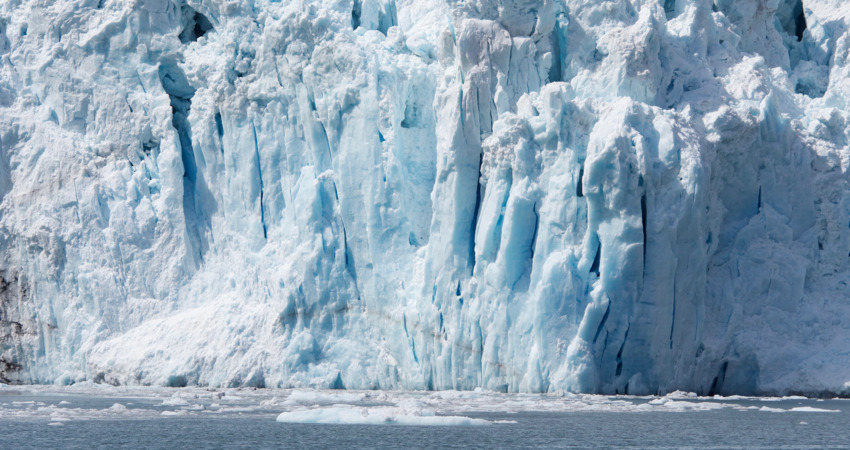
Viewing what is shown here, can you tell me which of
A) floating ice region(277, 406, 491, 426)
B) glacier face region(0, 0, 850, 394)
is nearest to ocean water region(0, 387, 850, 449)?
floating ice region(277, 406, 491, 426)

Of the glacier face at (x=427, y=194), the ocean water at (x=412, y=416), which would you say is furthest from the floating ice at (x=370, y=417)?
the glacier face at (x=427, y=194)

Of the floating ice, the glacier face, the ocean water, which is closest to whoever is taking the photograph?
the ocean water

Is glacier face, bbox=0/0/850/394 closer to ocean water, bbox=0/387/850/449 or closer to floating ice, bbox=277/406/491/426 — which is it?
ocean water, bbox=0/387/850/449

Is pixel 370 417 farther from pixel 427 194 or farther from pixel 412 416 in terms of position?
pixel 427 194

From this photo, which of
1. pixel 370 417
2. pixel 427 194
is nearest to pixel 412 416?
pixel 370 417

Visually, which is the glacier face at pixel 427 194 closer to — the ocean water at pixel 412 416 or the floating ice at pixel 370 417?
the ocean water at pixel 412 416

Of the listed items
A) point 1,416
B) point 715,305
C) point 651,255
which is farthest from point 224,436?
point 715,305

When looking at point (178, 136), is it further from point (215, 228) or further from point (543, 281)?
point (543, 281)
